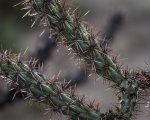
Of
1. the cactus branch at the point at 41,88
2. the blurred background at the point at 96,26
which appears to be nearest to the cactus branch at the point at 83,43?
the cactus branch at the point at 41,88

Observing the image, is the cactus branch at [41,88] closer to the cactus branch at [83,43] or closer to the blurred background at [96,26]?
the cactus branch at [83,43]

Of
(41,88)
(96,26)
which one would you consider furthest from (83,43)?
(96,26)

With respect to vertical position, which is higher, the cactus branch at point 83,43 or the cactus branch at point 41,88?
the cactus branch at point 83,43

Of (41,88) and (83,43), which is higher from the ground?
(83,43)

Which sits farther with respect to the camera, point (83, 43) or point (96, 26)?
point (96, 26)

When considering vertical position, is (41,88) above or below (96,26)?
below

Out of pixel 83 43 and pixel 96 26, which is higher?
pixel 96 26

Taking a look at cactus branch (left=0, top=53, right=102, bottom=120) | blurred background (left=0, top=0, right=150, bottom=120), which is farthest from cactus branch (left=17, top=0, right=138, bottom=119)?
blurred background (left=0, top=0, right=150, bottom=120)

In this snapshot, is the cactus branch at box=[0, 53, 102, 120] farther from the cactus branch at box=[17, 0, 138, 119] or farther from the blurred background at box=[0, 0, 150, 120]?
the blurred background at box=[0, 0, 150, 120]

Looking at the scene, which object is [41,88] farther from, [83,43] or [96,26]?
[96,26]

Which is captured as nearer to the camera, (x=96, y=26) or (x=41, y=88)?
(x=41, y=88)

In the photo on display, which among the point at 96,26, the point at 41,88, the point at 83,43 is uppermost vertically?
the point at 96,26
